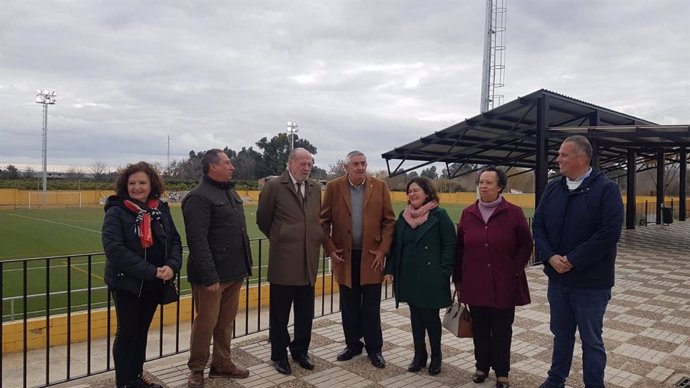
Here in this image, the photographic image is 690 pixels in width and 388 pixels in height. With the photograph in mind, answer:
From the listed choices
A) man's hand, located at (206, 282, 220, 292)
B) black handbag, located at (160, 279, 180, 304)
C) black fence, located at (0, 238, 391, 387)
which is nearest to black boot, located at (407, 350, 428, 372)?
black fence, located at (0, 238, 391, 387)

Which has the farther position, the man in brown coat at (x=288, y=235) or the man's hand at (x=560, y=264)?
the man in brown coat at (x=288, y=235)

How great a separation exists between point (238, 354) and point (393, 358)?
53.1 inches

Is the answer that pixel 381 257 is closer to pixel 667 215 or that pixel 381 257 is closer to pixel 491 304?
pixel 491 304

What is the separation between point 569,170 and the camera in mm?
3348

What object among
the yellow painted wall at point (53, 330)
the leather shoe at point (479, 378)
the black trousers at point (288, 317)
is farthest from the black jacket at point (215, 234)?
the yellow painted wall at point (53, 330)

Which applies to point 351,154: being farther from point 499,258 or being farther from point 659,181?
point 659,181

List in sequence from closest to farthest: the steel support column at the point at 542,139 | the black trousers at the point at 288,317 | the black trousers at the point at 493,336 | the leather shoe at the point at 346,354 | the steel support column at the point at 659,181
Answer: the black trousers at the point at 493,336
the black trousers at the point at 288,317
the leather shoe at the point at 346,354
the steel support column at the point at 542,139
the steel support column at the point at 659,181

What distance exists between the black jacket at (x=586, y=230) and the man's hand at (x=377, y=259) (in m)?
1.21

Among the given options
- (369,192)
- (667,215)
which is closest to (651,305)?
(369,192)

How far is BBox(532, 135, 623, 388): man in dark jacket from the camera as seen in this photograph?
3188mm

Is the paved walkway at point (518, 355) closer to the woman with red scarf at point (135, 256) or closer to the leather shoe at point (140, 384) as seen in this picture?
the leather shoe at point (140, 384)

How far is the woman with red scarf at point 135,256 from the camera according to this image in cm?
322

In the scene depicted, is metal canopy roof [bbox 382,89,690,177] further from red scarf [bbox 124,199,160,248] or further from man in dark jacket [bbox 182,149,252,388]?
red scarf [bbox 124,199,160,248]

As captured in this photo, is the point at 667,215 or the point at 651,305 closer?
the point at 651,305
